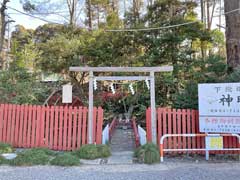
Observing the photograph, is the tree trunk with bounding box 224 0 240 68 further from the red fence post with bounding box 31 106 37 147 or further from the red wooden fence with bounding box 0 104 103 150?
the red fence post with bounding box 31 106 37 147

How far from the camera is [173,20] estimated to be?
43.8 ft

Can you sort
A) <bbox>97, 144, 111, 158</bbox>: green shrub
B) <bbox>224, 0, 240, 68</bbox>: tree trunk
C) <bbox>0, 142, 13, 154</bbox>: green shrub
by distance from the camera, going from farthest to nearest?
<bbox>224, 0, 240, 68</bbox>: tree trunk
<bbox>0, 142, 13, 154</bbox>: green shrub
<bbox>97, 144, 111, 158</bbox>: green shrub

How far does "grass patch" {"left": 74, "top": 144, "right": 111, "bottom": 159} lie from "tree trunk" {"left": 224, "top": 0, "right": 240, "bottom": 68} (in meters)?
5.97

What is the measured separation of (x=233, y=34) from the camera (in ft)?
31.4

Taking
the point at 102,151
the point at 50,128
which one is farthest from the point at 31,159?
the point at 102,151

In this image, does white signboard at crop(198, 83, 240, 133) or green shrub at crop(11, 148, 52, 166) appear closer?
green shrub at crop(11, 148, 52, 166)

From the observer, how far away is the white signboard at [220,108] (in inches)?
245

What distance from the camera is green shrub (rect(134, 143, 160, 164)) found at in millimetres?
5879

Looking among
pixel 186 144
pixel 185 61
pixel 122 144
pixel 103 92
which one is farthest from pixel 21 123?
pixel 185 61

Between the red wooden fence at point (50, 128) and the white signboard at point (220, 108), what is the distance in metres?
2.74

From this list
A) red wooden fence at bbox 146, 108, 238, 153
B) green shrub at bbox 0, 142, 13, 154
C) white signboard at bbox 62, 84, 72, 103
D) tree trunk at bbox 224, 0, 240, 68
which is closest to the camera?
green shrub at bbox 0, 142, 13, 154

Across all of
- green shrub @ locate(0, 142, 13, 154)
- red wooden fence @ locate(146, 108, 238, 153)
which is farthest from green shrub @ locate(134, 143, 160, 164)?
green shrub @ locate(0, 142, 13, 154)

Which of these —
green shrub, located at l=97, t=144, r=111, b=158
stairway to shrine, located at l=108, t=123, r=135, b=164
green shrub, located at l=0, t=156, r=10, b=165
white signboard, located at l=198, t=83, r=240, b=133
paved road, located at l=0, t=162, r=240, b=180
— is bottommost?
paved road, located at l=0, t=162, r=240, b=180

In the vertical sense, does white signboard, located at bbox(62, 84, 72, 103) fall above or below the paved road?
above
